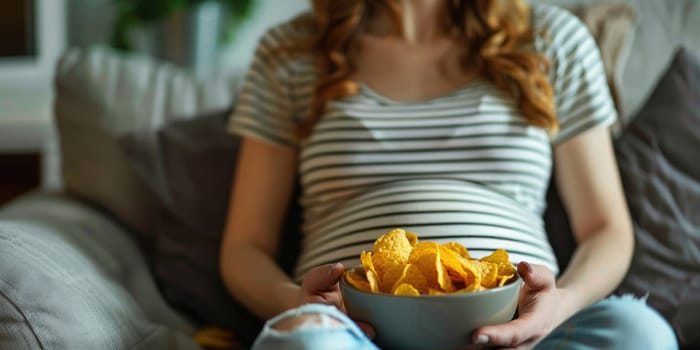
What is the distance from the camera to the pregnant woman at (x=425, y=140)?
3.88 feet

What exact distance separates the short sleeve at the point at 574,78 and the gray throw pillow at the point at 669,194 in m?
0.10

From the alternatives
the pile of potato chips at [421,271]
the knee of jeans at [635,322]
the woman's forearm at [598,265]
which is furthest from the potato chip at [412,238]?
the woman's forearm at [598,265]

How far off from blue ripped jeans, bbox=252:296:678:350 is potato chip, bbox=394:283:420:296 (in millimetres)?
54

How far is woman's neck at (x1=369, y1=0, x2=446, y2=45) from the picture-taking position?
142cm

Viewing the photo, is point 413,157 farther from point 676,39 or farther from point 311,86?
point 676,39

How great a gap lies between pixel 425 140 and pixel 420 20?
0.90 ft

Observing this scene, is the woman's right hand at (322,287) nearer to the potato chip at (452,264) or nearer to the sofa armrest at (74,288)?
the potato chip at (452,264)

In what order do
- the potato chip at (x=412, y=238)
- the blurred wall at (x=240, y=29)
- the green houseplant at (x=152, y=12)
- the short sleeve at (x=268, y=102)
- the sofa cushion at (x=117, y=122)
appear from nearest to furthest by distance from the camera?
the potato chip at (x=412, y=238), the short sleeve at (x=268, y=102), the sofa cushion at (x=117, y=122), the green houseplant at (x=152, y=12), the blurred wall at (x=240, y=29)

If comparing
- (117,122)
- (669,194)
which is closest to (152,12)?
(117,122)

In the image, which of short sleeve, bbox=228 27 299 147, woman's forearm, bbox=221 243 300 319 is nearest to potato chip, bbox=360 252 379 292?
woman's forearm, bbox=221 243 300 319

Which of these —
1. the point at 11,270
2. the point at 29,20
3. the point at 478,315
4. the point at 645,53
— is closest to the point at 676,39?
the point at 645,53

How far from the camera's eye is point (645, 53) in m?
1.57

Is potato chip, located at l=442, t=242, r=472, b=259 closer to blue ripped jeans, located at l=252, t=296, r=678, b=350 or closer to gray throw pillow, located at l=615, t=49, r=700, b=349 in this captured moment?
blue ripped jeans, located at l=252, t=296, r=678, b=350

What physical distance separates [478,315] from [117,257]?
2.53 feet
